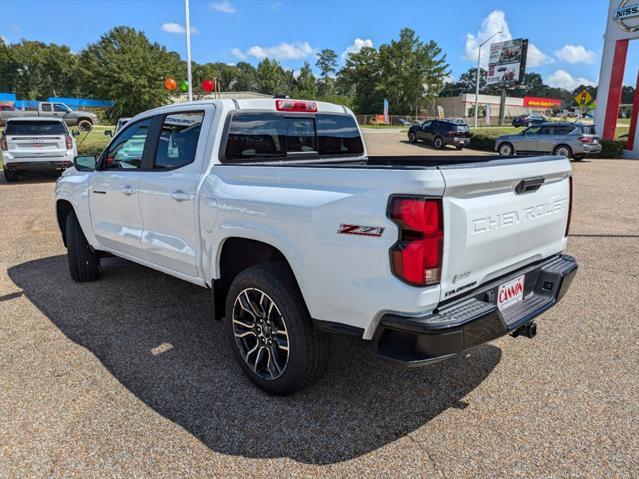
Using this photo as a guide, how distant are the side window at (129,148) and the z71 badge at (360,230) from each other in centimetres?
248

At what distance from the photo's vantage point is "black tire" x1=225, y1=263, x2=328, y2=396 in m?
2.77

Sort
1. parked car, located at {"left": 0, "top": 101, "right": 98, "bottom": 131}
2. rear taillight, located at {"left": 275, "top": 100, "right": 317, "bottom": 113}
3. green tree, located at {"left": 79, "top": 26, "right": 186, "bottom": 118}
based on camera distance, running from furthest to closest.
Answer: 1. green tree, located at {"left": 79, "top": 26, "right": 186, "bottom": 118}
2. parked car, located at {"left": 0, "top": 101, "right": 98, "bottom": 131}
3. rear taillight, located at {"left": 275, "top": 100, "right": 317, "bottom": 113}

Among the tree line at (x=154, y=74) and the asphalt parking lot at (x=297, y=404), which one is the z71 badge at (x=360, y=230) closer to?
the asphalt parking lot at (x=297, y=404)

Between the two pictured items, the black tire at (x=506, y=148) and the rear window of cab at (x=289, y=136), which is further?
the black tire at (x=506, y=148)

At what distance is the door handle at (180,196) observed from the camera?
3455 mm

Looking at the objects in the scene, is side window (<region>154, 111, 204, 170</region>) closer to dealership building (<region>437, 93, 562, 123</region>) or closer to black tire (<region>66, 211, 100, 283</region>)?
black tire (<region>66, 211, 100, 283</region>)

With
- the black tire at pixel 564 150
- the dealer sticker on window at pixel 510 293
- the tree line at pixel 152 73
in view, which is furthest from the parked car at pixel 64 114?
the dealer sticker on window at pixel 510 293

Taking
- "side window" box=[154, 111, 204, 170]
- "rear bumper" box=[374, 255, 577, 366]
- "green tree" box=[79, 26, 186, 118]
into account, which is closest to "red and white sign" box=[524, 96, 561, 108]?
"green tree" box=[79, 26, 186, 118]

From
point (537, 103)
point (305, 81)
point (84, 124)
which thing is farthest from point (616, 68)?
point (537, 103)

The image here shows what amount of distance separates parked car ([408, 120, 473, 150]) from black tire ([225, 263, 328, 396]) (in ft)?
85.7

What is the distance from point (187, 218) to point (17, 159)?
39.3 ft

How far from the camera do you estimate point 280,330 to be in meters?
2.95

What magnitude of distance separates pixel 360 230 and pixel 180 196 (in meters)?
1.73

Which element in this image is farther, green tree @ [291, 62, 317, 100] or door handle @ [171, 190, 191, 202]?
green tree @ [291, 62, 317, 100]
